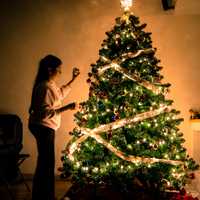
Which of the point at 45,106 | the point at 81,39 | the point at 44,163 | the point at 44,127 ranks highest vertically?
the point at 81,39

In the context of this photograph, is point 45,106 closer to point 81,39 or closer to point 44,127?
point 44,127

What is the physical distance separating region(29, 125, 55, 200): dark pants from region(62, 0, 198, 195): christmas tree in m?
0.43

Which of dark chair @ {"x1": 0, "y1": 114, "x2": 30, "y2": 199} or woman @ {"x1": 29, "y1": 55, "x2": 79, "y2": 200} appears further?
dark chair @ {"x1": 0, "y1": 114, "x2": 30, "y2": 199}

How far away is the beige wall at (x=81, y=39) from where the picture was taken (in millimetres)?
5285

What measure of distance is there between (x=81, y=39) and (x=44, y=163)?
2.22m

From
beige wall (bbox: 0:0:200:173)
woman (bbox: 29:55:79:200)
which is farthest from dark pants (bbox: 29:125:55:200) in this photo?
beige wall (bbox: 0:0:200:173)

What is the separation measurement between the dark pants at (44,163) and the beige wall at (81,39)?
1.68 metres

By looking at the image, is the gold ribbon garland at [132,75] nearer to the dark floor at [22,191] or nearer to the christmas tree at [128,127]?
the christmas tree at [128,127]

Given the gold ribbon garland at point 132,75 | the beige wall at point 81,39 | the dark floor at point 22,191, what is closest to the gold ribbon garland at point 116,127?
the gold ribbon garland at point 132,75

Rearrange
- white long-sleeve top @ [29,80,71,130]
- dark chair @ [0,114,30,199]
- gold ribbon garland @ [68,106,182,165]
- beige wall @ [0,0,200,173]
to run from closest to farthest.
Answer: white long-sleeve top @ [29,80,71,130] → gold ribbon garland @ [68,106,182,165] → dark chair @ [0,114,30,199] → beige wall @ [0,0,200,173]

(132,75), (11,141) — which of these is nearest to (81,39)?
(132,75)

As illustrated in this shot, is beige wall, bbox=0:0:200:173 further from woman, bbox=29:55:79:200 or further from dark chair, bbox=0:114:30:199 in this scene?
woman, bbox=29:55:79:200

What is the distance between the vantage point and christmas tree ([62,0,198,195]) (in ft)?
13.1

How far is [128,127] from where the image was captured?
402cm
